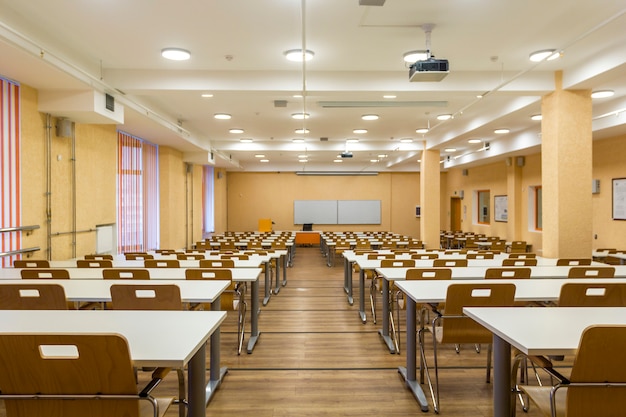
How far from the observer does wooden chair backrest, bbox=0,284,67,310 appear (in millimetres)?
3055

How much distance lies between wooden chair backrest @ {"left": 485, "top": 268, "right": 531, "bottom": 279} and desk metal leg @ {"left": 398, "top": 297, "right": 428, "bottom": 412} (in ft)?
3.94

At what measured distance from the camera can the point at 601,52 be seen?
5.91m

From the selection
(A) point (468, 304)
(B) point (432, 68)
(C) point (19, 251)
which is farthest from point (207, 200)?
(A) point (468, 304)

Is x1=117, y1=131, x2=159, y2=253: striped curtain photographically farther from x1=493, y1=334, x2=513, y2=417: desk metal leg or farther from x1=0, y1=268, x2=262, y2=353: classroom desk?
x1=493, y1=334, x2=513, y2=417: desk metal leg

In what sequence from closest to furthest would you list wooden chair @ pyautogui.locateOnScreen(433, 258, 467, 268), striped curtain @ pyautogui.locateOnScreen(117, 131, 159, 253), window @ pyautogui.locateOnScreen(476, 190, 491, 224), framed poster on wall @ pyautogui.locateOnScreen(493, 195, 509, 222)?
1. wooden chair @ pyautogui.locateOnScreen(433, 258, 467, 268)
2. striped curtain @ pyautogui.locateOnScreen(117, 131, 159, 253)
3. framed poster on wall @ pyautogui.locateOnScreen(493, 195, 509, 222)
4. window @ pyautogui.locateOnScreen(476, 190, 491, 224)

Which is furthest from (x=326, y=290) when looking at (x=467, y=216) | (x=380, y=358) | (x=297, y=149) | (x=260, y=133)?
(x=467, y=216)

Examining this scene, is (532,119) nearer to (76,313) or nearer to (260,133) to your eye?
(260,133)

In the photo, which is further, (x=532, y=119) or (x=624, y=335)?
(x=532, y=119)

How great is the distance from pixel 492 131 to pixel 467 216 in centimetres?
813

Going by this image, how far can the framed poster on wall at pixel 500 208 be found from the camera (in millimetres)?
15583

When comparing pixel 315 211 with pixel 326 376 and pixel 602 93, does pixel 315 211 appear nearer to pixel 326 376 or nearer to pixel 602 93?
pixel 602 93

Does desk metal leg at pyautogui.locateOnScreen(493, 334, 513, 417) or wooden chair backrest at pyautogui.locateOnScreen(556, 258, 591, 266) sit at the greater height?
wooden chair backrest at pyautogui.locateOnScreen(556, 258, 591, 266)

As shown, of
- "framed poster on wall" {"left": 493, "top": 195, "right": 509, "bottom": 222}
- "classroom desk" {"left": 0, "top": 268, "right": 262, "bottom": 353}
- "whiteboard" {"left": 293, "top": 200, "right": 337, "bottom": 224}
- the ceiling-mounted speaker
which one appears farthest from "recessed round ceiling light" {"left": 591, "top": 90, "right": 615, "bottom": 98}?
"whiteboard" {"left": 293, "top": 200, "right": 337, "bottom": 224}

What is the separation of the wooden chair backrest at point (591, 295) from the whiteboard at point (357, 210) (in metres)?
A: 18.5
